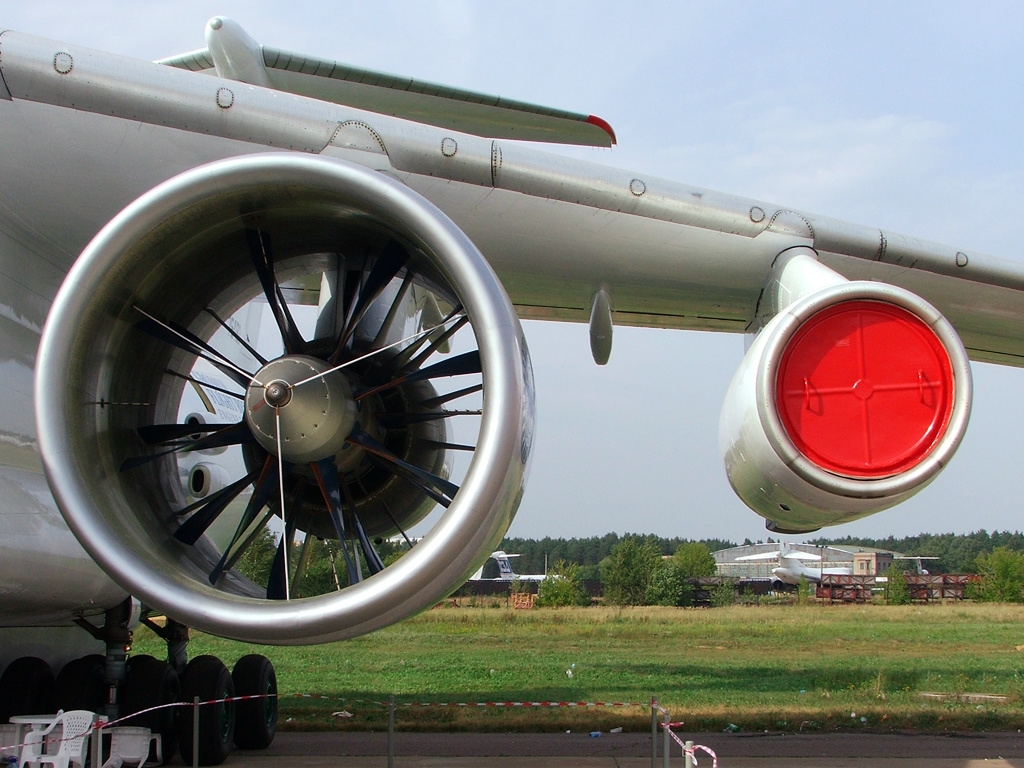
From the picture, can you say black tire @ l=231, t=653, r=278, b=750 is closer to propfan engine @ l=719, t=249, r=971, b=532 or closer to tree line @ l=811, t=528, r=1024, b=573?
propfan engine @ l=719, t=249, r=971, b=532

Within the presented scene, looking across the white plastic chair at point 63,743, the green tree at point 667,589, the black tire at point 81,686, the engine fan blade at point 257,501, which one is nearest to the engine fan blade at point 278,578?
the engine fan blade at point 257,501

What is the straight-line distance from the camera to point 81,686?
6.54 meters

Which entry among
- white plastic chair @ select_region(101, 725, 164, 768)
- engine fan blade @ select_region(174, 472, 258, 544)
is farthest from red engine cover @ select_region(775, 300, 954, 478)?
white plastic chair @ select_region(101, 725, 164, 768)

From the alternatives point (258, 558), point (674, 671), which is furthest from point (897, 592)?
point (258, 558)

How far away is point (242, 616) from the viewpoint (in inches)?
139

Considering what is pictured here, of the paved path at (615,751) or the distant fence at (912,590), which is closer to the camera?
the paved path at (615,751)

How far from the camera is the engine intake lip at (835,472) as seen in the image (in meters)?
4.27

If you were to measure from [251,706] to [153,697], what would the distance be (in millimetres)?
1583

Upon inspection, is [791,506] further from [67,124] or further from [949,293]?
[67,124]

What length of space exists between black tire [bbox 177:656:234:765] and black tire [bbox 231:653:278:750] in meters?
0.66

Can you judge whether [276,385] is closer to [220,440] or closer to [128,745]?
[220,440]

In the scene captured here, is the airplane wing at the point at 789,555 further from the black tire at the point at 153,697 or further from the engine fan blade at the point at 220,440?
the engine fan blade at the point at 220,440

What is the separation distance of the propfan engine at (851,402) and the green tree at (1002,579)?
143 ft

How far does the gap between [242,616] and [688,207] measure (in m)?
3.17
